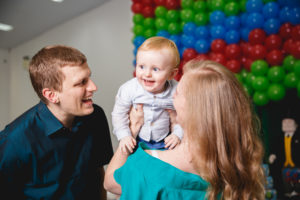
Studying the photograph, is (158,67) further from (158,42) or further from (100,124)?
(100,124)

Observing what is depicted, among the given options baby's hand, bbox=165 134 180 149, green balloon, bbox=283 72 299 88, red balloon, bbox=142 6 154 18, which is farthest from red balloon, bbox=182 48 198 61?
baby's hand, bbox=165 134 180 149

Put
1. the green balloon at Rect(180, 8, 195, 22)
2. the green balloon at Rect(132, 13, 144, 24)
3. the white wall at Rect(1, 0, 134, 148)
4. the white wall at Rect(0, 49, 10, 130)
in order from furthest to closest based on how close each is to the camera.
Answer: the white wall at Rect(0, 49, 10, 130) → the white wall at Rect(1, 0, 134, 148) → the green balloon at Rect(132, 13, 144, 24) → the green balloon at Rect(180, 8, 195, 22)

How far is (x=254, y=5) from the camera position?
9.44 ft

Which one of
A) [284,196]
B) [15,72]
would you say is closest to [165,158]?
[284,196]

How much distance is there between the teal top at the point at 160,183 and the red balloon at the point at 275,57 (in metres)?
2.32

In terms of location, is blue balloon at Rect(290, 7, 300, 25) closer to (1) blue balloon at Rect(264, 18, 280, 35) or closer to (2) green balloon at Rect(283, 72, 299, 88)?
(1) blue balloon at Rect(264, 18, 280, 35)

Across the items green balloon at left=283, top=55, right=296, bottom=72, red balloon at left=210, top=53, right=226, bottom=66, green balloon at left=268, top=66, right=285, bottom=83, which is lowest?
green balloon at left=268, top=66, right=285, bottom=83

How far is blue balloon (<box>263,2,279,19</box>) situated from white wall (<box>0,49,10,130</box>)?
7.59 meters

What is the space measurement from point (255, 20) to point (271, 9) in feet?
0.62

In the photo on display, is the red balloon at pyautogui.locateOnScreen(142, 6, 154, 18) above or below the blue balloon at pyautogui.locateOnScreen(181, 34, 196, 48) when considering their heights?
above

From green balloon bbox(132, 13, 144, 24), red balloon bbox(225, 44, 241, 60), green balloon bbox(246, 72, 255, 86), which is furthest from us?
green balloon bbox(132, 13, 144, 24)

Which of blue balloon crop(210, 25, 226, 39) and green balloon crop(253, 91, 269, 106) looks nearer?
green balloon crop(253, 91, 269, 106)

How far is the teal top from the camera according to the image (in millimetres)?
891

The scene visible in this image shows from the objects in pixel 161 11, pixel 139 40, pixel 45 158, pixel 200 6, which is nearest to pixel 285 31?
pixel 200 6
